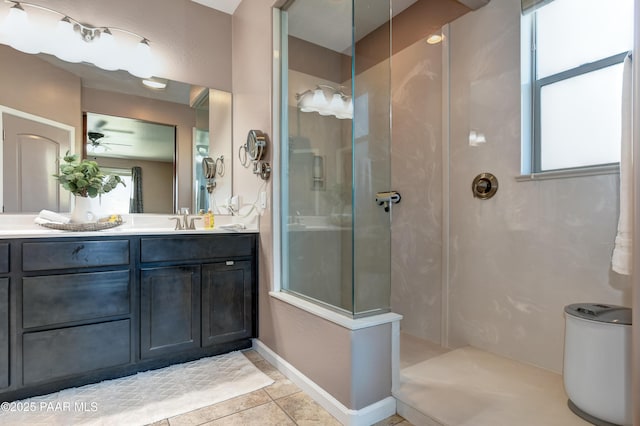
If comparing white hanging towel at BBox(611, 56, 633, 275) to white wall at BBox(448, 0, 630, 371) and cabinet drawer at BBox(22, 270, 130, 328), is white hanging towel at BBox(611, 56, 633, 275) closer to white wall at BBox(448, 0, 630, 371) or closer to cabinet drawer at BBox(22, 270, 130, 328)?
white wall at BBox(448, 0, 630, 371)

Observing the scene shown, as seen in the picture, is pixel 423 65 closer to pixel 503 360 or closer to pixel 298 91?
pixel 298 91

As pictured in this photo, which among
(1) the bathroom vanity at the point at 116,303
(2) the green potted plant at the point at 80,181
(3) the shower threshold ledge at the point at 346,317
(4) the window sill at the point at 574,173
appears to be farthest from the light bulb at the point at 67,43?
(4) the window sill at the point at 574,173

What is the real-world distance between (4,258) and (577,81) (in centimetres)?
320

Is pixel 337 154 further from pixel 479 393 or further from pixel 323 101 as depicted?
pixel 479 393

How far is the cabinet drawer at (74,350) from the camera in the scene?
168cm

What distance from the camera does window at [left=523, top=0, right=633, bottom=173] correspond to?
5.55ft

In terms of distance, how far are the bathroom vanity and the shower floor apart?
1231 mm

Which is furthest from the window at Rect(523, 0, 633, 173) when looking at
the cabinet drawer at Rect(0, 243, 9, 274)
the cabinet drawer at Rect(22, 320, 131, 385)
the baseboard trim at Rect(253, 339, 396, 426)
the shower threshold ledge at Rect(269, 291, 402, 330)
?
the cabinet drawer at Rect(0, 243, 9, 274)

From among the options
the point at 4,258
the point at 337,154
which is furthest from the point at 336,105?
the point at 4,258

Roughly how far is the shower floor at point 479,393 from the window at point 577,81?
4.01 feet

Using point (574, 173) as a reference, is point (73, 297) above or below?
below

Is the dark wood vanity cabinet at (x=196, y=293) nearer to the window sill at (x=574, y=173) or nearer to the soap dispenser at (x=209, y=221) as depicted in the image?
the soap dispenser at (x=209, y=221)

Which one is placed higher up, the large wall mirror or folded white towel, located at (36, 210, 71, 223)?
the large wall mirror

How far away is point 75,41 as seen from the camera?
90.0 inches
